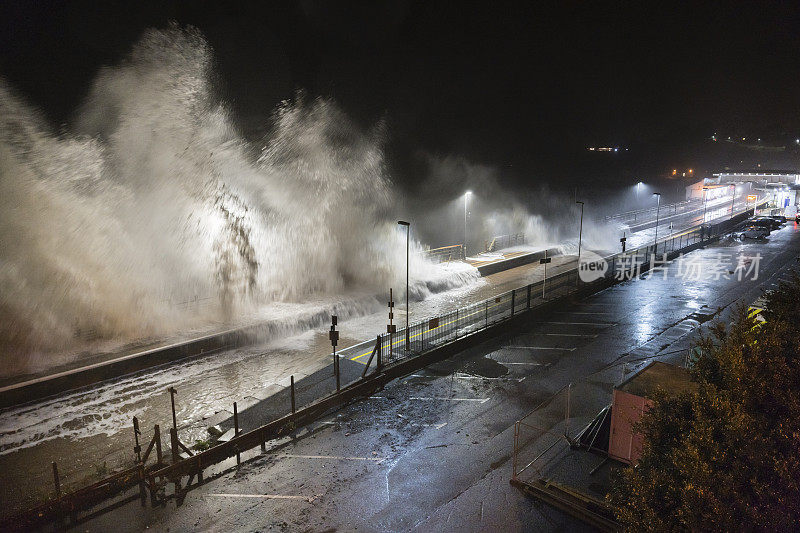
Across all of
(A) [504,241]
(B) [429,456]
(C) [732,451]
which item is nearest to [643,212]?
(A) [504,241]

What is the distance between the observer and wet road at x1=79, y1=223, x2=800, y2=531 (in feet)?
32.6

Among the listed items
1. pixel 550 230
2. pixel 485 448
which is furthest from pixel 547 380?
pixel 550 230

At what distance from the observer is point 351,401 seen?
15406 mm

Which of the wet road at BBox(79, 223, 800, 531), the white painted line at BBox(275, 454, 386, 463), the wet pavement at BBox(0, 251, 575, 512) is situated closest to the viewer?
the wet road at BBox(79, 223, 800, 531)

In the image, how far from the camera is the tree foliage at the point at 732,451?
5434 millimetres

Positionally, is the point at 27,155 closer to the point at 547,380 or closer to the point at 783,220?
the point at 547,380

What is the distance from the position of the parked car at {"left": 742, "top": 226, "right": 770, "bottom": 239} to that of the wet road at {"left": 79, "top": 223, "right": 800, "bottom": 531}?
108 feet

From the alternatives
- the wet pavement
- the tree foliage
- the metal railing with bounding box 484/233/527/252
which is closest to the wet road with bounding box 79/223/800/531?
the wet pavement

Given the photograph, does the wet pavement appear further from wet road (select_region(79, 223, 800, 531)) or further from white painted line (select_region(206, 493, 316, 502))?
white painted line (select_region(206, 493, 316, 502))

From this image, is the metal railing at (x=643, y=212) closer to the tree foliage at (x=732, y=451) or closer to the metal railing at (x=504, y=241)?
the metal railing at (x=504, y=241)

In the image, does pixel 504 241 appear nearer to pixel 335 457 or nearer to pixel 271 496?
pixel 335 457

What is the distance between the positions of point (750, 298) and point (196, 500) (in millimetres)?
29780

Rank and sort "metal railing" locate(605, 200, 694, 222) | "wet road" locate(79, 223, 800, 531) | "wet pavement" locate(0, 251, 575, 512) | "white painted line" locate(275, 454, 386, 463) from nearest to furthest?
"wet road" locate(79, 223, 800, 531), "wet pavement" locate(0, 251, 575, 512), "white painted line" locate(275, 454, 386, 463), "metal railing" locate(605, 200, 694, 222)

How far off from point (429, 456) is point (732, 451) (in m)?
7.64
